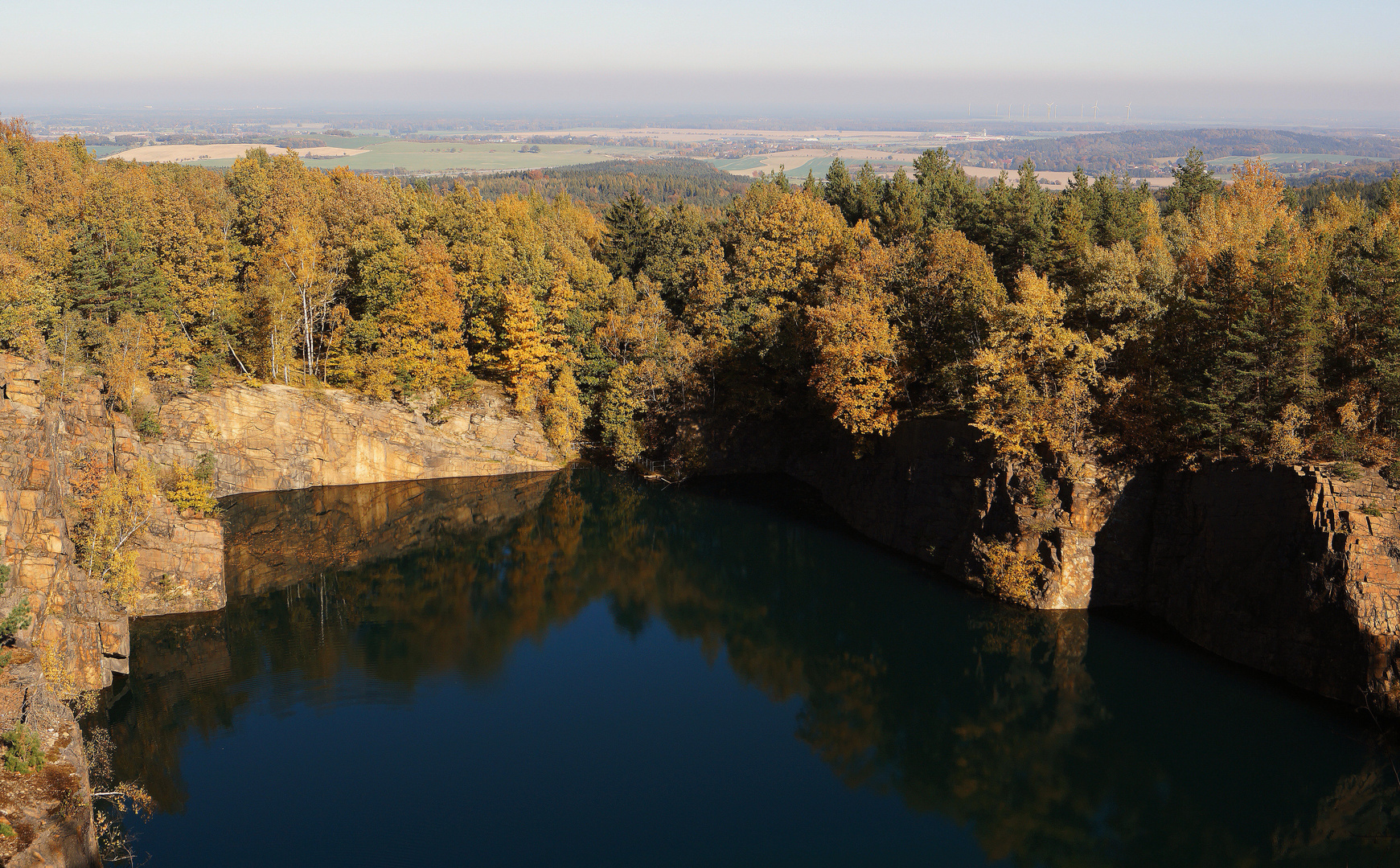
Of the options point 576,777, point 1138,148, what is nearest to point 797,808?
point 576,777

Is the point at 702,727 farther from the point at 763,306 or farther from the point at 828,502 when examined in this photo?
the point at 763,306

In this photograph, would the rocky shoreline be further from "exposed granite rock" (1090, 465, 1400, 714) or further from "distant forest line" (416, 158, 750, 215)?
"distant forest line" (416, 158, 750, 215)

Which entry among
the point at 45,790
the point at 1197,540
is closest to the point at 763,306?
the point at 1197,540

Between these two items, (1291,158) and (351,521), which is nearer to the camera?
(351,521)

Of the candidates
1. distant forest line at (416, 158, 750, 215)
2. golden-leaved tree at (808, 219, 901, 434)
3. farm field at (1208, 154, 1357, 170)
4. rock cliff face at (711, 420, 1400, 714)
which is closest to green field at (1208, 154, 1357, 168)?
farm field at (1208, 154, 1357, 170)

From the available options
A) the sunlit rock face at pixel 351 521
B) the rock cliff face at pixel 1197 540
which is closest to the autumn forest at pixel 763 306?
the rock cliff face at pixel 1197 540

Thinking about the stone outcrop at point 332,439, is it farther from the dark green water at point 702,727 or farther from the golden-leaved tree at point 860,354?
the golden-leaved tree at point 860,354
